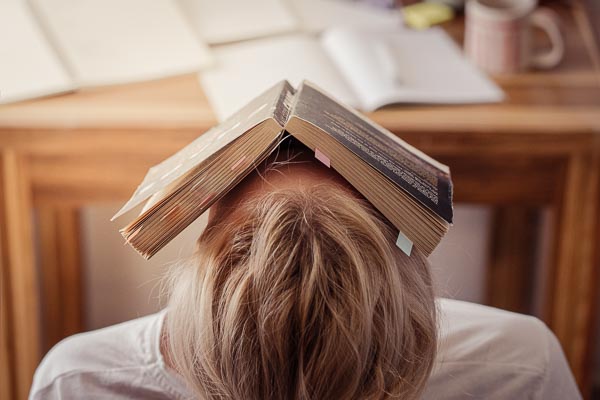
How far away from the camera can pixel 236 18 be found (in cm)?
152

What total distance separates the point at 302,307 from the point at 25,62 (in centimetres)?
88

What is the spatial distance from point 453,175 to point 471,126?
0.28 ft

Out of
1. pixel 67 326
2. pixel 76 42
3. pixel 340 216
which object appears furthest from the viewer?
pixel 67 326

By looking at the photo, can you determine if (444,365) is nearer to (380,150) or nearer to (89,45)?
(380,150)

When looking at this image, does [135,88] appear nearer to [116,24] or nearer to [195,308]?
[116,24]

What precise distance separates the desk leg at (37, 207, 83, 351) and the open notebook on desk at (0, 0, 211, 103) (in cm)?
43

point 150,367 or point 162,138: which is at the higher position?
point 162,138

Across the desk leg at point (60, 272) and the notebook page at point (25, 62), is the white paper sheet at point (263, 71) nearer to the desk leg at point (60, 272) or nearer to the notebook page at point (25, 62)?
the notebook page at point (25, 62)

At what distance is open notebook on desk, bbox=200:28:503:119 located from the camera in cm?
133

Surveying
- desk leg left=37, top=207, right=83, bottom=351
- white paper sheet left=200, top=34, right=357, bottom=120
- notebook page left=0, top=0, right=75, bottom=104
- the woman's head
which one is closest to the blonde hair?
the woman's head

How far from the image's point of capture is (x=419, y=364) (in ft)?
2.23

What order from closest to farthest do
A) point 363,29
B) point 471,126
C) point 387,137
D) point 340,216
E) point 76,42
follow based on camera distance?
point 340,216 → point 387,137 → point 471,126 → point 76,42 → point 363,29

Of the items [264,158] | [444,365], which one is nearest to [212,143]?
[264,158]

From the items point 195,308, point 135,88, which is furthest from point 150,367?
point 135,88
